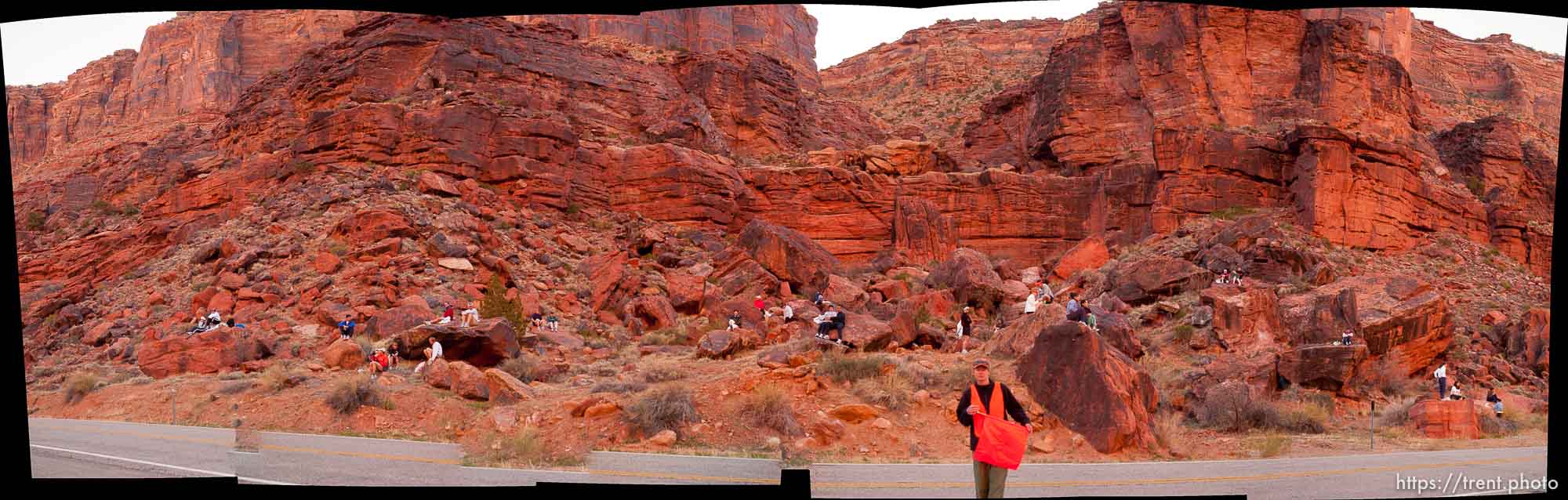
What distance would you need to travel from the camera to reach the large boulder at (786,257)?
33438 millimetres

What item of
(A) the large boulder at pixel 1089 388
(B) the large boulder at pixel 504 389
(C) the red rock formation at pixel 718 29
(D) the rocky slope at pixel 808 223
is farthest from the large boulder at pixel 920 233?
(A) the large boulder at pixel 1089 388

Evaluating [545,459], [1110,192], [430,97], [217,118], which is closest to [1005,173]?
[1110,192]

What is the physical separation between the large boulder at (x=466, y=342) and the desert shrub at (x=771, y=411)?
8.24 metres

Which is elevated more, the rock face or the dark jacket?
the dark jacket

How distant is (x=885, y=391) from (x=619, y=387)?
5038mm

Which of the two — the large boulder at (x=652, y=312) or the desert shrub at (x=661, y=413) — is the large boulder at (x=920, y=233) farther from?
the desert shrub at (x=661, y=413)

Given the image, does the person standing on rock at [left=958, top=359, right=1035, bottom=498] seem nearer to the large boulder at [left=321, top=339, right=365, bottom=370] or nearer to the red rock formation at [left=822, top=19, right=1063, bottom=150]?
the large boulder at [left=321, top=339, right=365, bottom=370]

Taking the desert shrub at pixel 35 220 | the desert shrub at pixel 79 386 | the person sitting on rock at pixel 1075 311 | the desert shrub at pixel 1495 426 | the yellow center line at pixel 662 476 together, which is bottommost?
the desert shrub at pixel 1495 426

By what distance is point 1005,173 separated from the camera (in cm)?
4556

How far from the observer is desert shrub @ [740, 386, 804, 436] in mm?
11375

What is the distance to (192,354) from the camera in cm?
1866

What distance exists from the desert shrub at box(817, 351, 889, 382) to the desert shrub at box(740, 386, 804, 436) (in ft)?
4.34

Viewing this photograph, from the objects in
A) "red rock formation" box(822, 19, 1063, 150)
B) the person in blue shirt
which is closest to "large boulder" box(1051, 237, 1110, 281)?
the person in blue shirt

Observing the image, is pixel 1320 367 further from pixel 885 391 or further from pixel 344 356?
pixel 344 356
